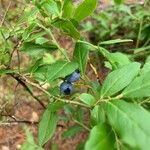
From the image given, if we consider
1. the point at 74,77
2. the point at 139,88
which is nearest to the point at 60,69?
the point at 74,77

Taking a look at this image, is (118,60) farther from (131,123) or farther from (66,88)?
(131,123)

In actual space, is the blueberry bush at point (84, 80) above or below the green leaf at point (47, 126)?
above

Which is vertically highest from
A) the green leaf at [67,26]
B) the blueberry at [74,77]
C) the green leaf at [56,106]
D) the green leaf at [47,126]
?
the green leaf at [67,26]

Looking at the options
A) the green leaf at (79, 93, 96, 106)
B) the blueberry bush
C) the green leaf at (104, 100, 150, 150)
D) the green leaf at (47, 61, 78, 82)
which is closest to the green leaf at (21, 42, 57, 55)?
the blueberry bush

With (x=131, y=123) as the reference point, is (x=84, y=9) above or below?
above

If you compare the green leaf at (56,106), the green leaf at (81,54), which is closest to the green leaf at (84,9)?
the green leaf at (81,54)

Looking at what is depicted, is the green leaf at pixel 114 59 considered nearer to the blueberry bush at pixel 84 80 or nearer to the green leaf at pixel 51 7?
the blueberry bush at pixel 84 80
